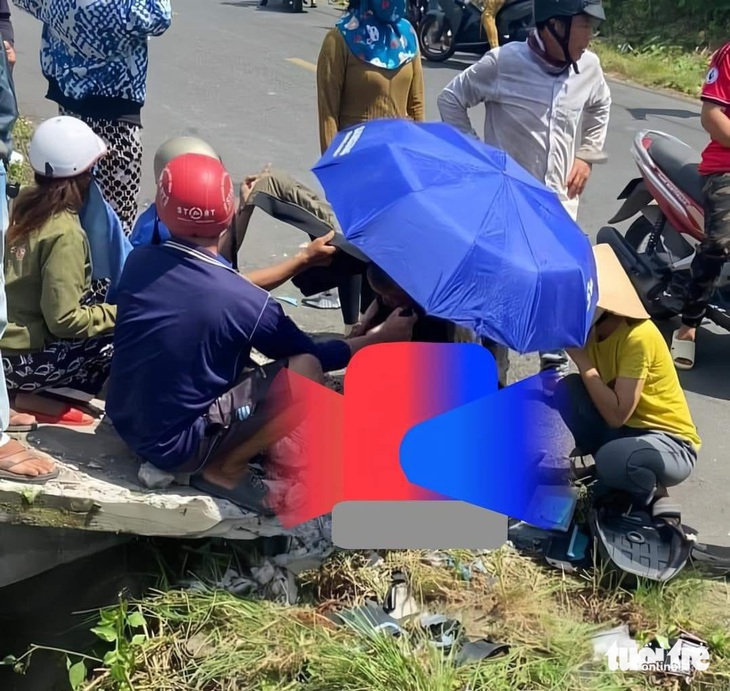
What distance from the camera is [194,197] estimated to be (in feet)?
9.53

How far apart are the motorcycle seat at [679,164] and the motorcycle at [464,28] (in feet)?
24.9

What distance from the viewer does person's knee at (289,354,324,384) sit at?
3201mm

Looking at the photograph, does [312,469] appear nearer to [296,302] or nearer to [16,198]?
[16,198]

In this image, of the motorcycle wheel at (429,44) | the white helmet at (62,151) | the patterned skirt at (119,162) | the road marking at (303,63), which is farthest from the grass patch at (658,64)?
the white helmet at (62,151)

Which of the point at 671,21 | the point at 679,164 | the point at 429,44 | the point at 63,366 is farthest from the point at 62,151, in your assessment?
the point at 671,21

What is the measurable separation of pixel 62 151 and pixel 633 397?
2.14 meters

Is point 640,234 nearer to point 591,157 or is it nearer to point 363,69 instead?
point 591,157

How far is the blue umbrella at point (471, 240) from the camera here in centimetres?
290

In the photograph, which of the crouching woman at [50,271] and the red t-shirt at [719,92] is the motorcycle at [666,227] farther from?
the crouching woman at [50,271]

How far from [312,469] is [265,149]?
18.7ft

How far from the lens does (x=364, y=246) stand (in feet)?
9.89

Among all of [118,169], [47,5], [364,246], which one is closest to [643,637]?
[364,246]

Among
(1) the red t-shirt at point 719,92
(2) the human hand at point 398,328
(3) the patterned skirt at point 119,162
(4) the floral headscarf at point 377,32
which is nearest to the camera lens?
(2) the human hand at point 398,328

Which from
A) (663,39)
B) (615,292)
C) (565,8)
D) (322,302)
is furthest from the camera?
(663,39)
